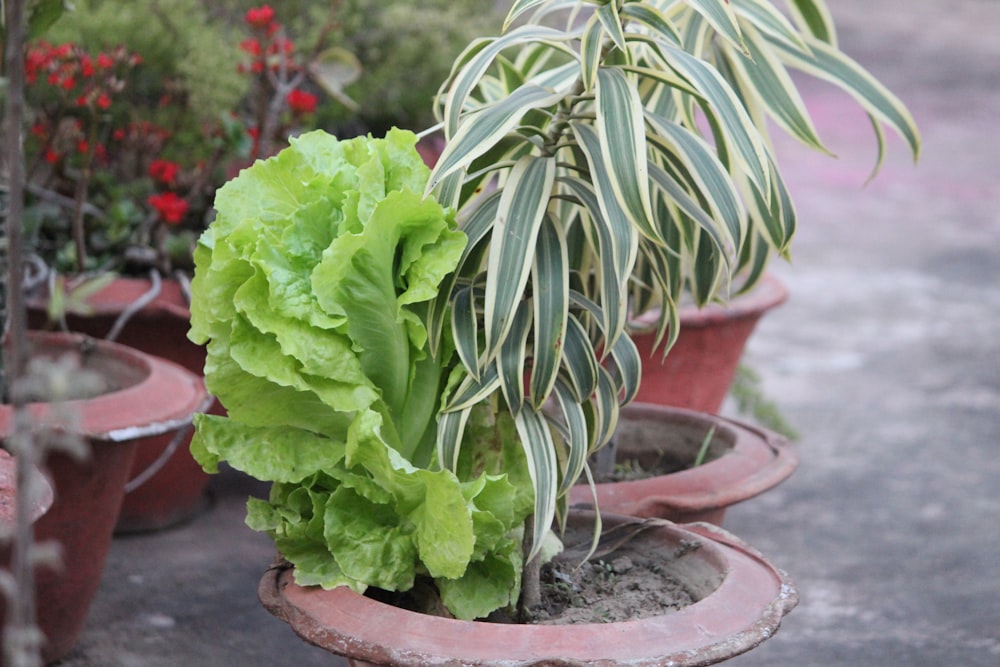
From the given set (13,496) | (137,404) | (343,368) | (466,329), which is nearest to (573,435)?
(466,329)

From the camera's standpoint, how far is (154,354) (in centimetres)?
257

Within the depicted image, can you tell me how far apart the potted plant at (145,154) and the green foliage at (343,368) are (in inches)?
37.8

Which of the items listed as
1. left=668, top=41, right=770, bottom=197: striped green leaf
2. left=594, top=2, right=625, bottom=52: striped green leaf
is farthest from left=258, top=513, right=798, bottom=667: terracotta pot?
left=594, top=2, right=625, bottom=52: striped green leaf

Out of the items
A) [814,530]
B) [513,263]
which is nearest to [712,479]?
[513,263]

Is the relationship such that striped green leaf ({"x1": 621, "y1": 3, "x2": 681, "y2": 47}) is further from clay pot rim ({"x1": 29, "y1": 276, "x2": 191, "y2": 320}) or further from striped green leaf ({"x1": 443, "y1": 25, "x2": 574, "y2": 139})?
clay pot rim ({"x1": 29, "y1": 276, "x2": 191, "y2": 320})

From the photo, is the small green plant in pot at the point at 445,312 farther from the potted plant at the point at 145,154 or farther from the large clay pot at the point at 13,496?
the potted plant at the point at 145,154

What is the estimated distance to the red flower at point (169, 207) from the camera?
8.49ft

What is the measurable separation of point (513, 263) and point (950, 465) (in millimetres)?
2377

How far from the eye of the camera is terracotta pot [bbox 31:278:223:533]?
97.7 inches

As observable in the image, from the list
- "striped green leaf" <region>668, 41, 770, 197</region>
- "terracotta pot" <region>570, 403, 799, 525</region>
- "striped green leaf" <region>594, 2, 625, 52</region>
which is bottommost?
"terracotta pot" <region>570, 403, 799, 525</region>

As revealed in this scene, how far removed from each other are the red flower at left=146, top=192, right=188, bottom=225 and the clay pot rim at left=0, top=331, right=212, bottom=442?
0.51m

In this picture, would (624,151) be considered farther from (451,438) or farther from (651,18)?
(451,438)

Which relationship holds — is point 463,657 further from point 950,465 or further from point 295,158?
point 950,465

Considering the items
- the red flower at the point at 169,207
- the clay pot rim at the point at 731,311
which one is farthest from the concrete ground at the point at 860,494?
the red flower at the point at 169,207
